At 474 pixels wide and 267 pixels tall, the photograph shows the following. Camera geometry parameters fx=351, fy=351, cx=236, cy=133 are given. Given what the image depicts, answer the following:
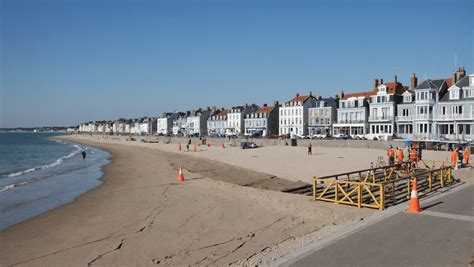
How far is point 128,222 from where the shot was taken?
39.4ft

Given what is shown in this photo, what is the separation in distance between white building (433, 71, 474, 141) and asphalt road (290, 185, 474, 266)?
4073 cm

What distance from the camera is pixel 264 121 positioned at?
8775 cm

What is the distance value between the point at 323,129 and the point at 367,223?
65122 mm

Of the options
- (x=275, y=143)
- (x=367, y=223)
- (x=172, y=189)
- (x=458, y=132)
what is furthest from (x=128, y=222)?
(x=458, y=132)

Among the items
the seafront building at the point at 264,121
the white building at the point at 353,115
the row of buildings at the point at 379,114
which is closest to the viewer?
the row of buildings at the point at 379,114

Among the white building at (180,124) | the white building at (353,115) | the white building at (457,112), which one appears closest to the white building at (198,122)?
the white building at (180,124)

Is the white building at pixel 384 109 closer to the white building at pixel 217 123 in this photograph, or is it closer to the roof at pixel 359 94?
the roof at pixel 359 94

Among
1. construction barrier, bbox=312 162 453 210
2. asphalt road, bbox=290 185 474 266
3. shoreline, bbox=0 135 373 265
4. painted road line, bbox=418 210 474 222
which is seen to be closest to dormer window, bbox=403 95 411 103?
construction barrier, bbox=312 162 453 210

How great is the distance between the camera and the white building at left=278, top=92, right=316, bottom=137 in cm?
7725

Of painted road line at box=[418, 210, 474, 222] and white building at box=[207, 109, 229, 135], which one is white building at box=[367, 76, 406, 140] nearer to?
painted road line at box=[418, 210, 474, 222]

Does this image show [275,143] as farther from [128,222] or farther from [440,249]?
[440,249]

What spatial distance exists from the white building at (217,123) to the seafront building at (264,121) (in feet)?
38.1

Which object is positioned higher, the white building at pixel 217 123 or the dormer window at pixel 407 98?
the dormer window at pixel 407 98

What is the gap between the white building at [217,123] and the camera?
102162mm
